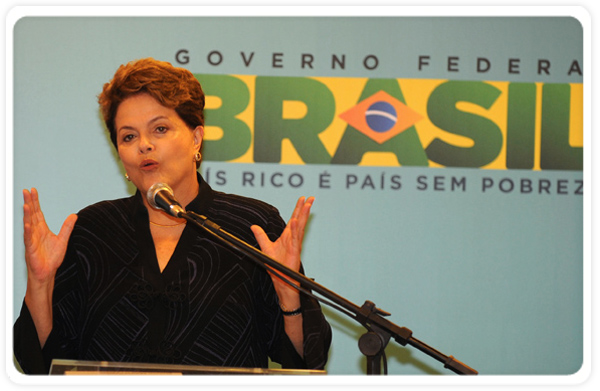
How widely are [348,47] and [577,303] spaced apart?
5.91 ft

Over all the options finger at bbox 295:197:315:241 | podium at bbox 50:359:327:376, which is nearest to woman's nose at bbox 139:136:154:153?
finger at bbox 295:197:315:241

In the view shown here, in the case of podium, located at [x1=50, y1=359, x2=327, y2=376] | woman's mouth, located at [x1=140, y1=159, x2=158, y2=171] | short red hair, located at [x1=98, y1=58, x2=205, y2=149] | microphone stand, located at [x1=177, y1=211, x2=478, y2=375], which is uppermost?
short red hair, located at [x1=98, y1=58, x2=205, y2=149]

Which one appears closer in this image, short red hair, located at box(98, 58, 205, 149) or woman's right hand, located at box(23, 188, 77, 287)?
woman's right hand, located at box(23, 188, 77, 287)

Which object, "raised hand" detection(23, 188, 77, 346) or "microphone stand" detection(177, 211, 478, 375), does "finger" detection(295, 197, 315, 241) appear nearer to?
"microphone stand" detection(177, 211, 478, 375)

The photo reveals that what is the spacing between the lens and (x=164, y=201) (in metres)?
1.90

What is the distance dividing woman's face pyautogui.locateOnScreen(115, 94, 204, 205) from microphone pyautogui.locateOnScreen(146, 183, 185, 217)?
1.68 feet

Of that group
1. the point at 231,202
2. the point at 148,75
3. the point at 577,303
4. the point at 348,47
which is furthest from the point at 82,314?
the point at 577,303

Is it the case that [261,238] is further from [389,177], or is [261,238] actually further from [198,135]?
[389,177]

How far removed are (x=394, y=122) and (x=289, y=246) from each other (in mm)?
1556

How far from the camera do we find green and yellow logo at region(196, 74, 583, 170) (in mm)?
3617

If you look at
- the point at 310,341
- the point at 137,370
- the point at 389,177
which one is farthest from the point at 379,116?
the point at 137,370

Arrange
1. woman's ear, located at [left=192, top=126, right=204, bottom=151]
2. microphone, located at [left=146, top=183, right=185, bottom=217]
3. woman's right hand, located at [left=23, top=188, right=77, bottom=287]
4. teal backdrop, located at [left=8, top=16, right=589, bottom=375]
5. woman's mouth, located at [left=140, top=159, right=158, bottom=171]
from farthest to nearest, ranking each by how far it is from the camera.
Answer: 1. teal backdrop, located at [left=8, top=16, right=589, bottom=375]
2. woman's ear, located at [left=192, top=126, right=204, bottom=151]
3. woman's mouth, located at [left=140, top=159, right=158, bottom=171]
4. woman's right hand, located at [left=23, top=188, right=77, bottom=287]
5. microphone, located at [left=146, top=183, right=185, bottom=217]

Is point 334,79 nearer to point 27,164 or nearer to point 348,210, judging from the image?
point 348,210

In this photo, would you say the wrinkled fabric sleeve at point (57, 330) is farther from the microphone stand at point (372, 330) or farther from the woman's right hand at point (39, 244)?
the microphone stand at point (372, 330)
